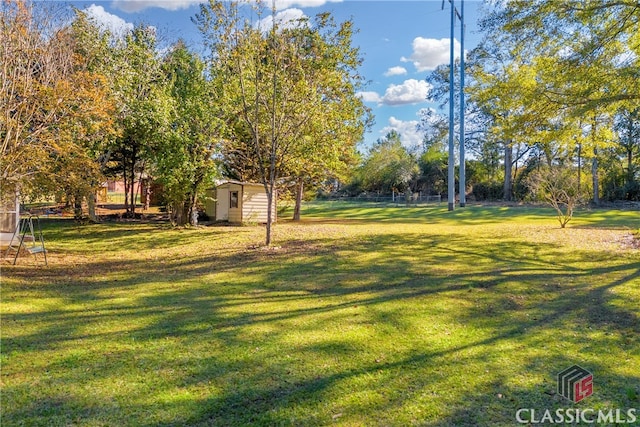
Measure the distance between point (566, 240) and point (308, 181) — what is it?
1089cm

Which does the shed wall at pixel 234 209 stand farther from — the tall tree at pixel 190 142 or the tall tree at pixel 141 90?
the tall tree at pixel 141 90

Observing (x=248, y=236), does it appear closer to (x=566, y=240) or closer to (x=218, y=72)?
(x=218, y=72)

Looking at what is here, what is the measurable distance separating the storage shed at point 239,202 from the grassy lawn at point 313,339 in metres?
9.18

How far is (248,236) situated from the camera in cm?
1214

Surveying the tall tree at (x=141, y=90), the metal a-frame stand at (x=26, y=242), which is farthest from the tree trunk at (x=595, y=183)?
the metal a-frame stand at (x=26, y=242)

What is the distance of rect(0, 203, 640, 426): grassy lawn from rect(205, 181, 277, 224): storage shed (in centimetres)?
918

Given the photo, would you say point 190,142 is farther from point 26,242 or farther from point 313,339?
point 313,339

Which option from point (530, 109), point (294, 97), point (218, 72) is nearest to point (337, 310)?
point (294, 97)
